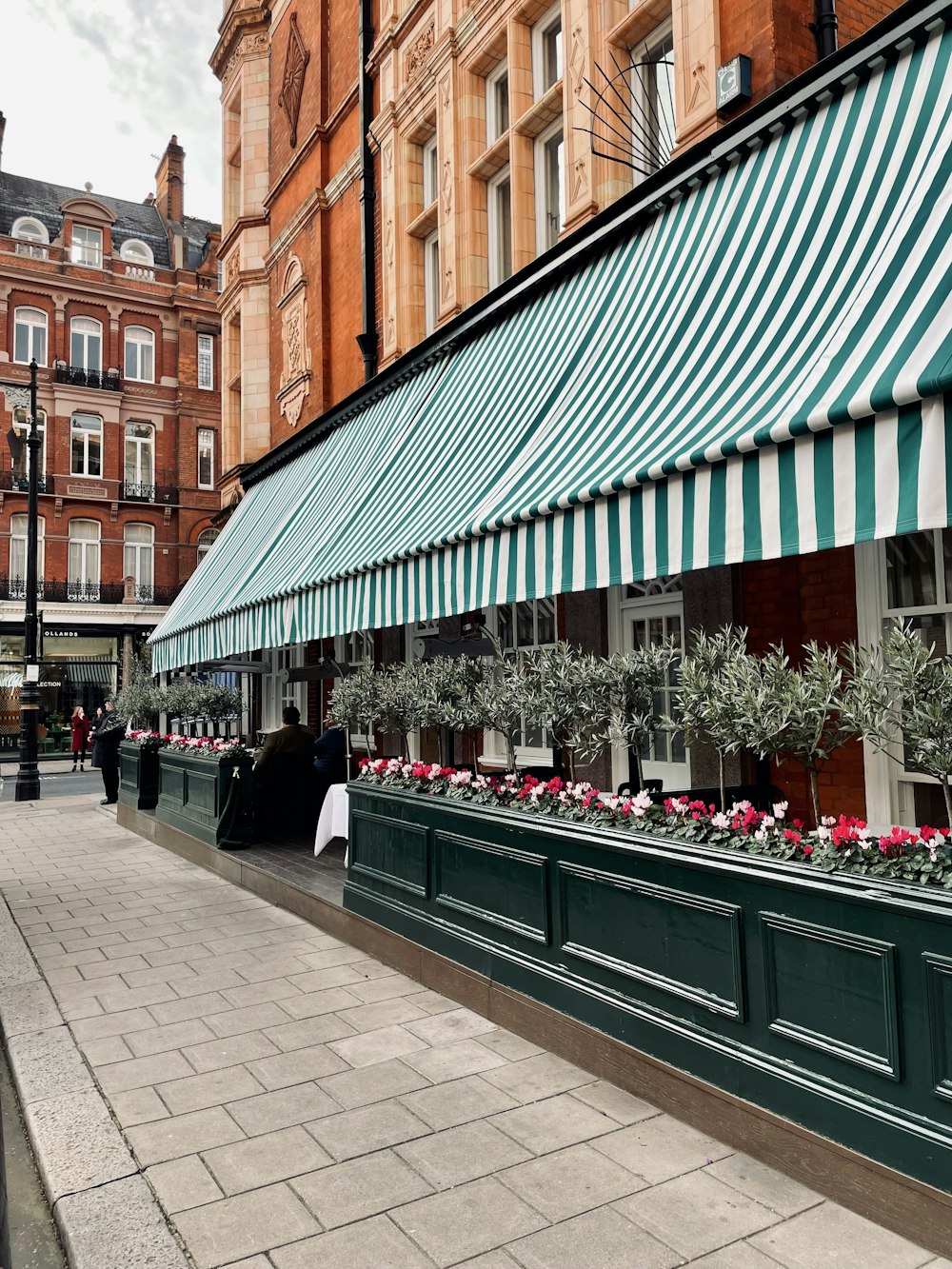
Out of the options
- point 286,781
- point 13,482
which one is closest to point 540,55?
point 286,781

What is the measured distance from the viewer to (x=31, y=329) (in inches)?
1328

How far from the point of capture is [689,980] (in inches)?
152

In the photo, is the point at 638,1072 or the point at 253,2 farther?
the point at 253,2

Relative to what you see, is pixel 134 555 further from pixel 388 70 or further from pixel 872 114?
pixel 872 114

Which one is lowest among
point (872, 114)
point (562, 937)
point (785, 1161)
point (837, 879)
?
point (785, 1161)

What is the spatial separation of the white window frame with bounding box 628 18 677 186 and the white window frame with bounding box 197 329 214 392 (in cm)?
3141

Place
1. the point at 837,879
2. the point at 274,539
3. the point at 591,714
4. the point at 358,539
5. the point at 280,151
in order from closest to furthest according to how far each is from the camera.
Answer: the point at 837,879, the point at 591,714, the point at 358,539, the point at 274,539, the point at 280,151

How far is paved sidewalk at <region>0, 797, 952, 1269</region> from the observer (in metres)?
3.04

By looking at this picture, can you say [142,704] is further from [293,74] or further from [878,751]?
[878,751]

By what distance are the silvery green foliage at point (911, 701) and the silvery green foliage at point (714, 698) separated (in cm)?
55

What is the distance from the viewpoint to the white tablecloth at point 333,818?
29.4 feet

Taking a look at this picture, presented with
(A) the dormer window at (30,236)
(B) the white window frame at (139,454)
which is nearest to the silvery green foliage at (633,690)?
(B) the white window frame at (139,454)

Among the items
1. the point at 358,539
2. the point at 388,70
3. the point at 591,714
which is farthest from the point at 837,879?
the point at 388,70

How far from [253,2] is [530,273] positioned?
13.5 m
